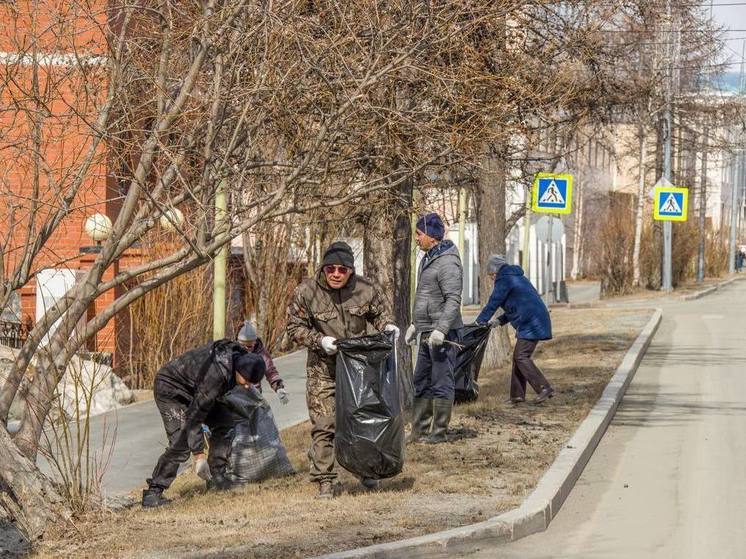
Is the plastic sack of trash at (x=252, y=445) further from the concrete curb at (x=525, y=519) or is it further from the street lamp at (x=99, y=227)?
the street lamp at (x=99, y=227)

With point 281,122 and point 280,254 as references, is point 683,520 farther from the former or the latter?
point 280,254

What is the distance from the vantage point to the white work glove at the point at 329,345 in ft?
29.7

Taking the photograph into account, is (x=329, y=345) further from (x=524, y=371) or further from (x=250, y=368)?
(x=524, y=371)

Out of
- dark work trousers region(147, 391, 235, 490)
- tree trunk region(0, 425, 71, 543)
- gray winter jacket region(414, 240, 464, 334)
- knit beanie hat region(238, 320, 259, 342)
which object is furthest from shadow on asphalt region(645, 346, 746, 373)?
tree trunk region(0, 425, 71, 543)

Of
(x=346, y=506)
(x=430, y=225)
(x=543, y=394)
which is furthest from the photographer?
(x=543, y=394)

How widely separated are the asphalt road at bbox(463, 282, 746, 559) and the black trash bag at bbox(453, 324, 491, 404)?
140 cm

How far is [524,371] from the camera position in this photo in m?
14.3

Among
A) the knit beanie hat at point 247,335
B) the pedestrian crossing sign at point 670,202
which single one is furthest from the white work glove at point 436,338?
the pedestrian crossing sign at point 670,202

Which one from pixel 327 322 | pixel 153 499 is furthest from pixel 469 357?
pixel 153 499

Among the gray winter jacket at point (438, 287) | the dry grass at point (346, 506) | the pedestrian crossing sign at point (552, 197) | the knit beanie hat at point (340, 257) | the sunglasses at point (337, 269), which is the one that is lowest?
the dry grass at point (346, 506)

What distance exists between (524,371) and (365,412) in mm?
5458

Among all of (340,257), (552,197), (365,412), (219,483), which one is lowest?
(219,483)

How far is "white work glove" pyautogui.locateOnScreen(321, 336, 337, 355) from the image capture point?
9062mm

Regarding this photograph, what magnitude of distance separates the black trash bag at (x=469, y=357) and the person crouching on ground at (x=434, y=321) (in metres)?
1.23
